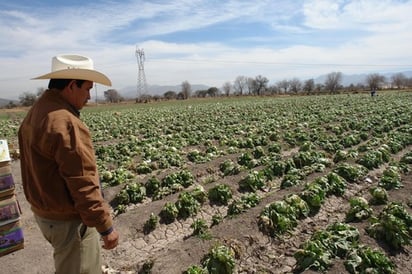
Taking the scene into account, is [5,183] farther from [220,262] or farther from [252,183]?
[252,183]

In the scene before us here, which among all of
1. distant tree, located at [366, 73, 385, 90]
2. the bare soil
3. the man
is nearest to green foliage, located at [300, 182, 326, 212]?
the bare soil

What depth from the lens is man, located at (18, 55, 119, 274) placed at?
276 centimetres

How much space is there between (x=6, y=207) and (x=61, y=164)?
318 cm

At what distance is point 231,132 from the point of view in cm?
1827

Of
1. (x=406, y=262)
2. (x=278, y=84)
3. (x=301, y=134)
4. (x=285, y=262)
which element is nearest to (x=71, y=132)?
(x=285, y=262)

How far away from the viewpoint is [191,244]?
18.2ft

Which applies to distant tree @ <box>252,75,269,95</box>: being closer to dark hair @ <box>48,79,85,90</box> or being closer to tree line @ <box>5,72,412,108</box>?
tree line @ <box>5,72,412,108</box>

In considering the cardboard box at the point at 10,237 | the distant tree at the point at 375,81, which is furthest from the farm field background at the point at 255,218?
the distant tree at the point at 375,81

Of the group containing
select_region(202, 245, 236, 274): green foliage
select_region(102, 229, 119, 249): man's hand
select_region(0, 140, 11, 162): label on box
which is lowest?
select_region(202, 245, 236, 274): green foliage

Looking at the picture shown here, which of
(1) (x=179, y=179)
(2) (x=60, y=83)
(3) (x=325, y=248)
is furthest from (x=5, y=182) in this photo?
(3) (x=325, y=248)

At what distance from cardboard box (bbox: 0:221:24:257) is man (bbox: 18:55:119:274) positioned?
2448 millimetres

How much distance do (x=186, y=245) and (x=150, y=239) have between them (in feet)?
3.66

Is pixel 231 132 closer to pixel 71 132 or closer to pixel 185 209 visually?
pixel 185 209

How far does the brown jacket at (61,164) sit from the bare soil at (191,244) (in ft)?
8.08
